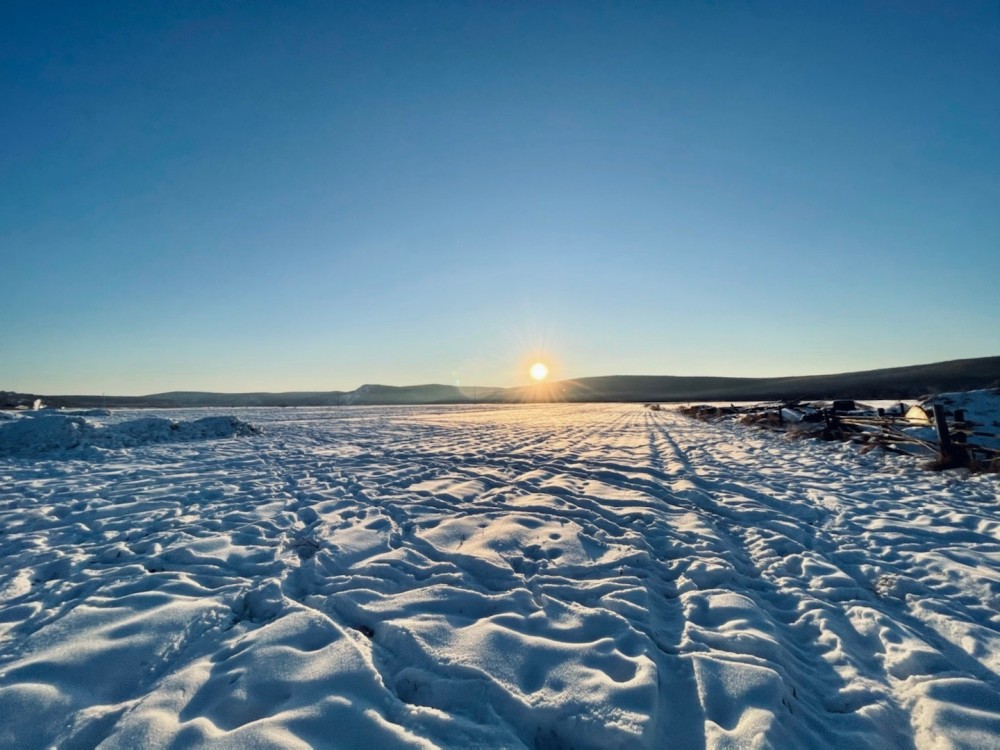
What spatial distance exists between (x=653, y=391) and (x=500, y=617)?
480 feet

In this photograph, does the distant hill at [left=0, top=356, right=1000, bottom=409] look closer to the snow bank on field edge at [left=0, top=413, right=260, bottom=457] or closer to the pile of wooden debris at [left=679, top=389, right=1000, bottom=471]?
the pile of wooden debris at [left=679, top=389, right=1000, bottom=471]

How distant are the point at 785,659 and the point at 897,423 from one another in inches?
500

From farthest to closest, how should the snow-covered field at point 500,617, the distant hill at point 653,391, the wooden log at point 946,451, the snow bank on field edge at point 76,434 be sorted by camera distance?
the distant hill at point 653,391, the snow bank on field edge at point 76,434, the wooden log at point 946,451, the snow-covered field at point 500,617

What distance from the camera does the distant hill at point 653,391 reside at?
72.7m

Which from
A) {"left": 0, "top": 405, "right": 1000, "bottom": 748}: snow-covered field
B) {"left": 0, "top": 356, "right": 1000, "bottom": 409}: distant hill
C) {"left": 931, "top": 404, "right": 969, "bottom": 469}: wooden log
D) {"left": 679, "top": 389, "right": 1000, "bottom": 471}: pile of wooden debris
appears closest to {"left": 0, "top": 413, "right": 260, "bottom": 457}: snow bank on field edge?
{"left": 0, "top": 405, "right": 1000, "bottom": 748}: snow-covered field

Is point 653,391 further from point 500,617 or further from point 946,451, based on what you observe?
point 500,617

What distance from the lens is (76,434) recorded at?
13.6 m

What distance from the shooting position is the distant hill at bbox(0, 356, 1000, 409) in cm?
7269

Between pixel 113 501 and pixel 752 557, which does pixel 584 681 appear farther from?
pixel 113 501

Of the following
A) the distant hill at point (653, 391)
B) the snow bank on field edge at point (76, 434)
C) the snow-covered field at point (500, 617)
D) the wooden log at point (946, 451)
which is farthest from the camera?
the distant hill at point (653, 391)

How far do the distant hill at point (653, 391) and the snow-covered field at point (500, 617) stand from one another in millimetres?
58203

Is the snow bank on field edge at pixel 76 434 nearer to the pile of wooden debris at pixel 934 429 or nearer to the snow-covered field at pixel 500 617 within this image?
the snow-covered field at pixel 500 617

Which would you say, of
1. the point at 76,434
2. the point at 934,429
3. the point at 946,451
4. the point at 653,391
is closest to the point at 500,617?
the point at 946,451

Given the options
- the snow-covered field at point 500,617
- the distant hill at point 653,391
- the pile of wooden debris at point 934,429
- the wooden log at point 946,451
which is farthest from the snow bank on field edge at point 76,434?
the distant hill at point 653,391
